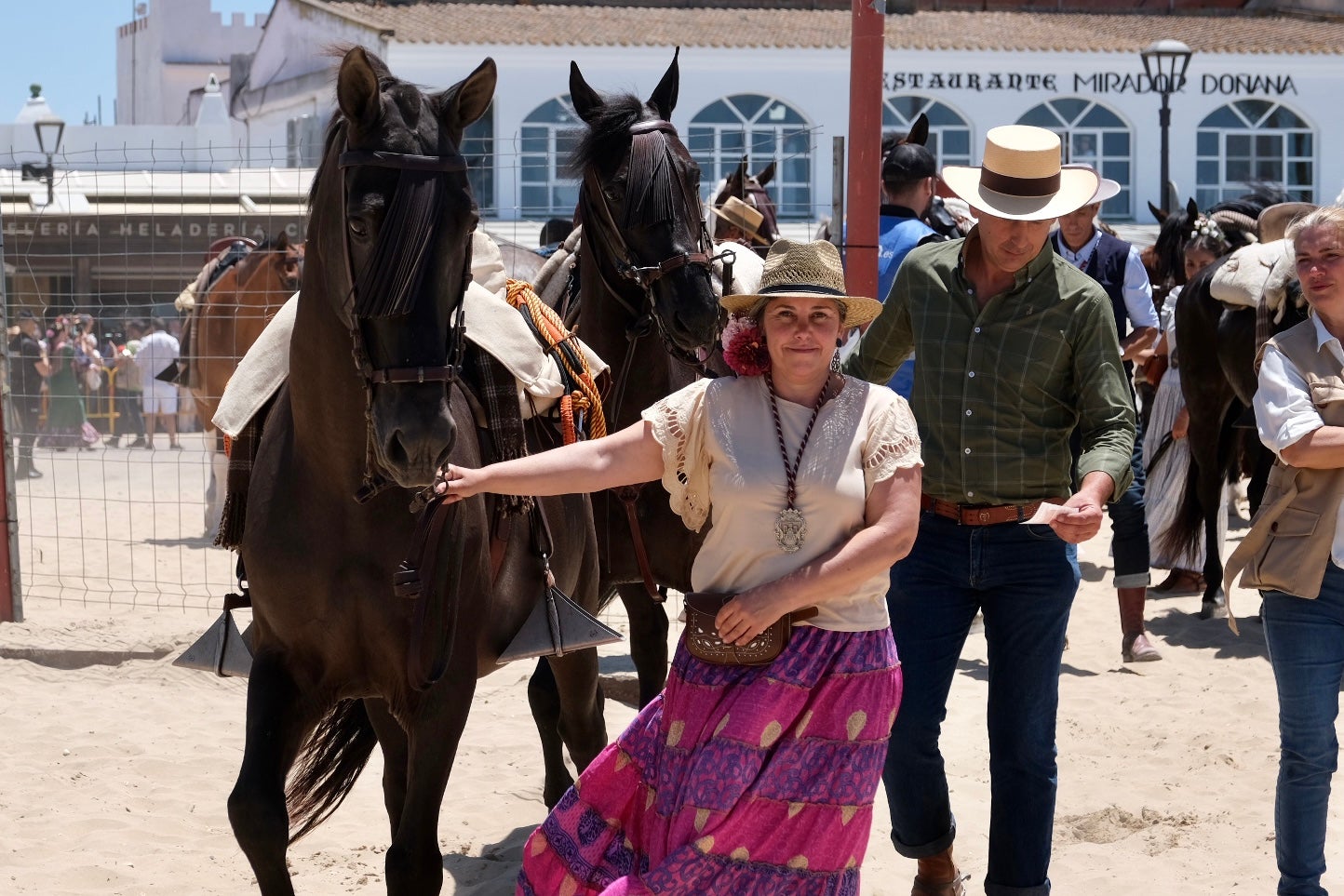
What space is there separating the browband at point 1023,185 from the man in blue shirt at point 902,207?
2.20m

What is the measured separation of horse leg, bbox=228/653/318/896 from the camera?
3.35 metres

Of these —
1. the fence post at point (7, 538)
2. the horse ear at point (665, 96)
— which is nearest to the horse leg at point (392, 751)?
the horse ear at point (665, 96)

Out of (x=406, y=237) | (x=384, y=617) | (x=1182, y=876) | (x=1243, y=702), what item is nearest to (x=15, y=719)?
(x=384, y=617)

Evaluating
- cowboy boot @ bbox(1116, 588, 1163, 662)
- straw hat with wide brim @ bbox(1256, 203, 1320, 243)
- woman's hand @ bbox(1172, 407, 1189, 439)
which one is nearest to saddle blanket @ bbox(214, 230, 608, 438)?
straw hat with wide brim @ bbox(1256, 203, 1320, 243)

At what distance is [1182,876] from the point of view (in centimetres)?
463

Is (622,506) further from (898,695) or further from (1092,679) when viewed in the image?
(1092,679)

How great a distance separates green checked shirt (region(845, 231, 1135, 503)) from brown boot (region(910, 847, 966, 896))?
102 centimetres

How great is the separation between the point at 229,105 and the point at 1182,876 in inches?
1840

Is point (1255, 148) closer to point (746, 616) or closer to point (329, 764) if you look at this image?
point (329, 764)

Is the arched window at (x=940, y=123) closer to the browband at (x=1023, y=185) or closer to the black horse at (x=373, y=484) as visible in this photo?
the browband at (x=1023, y=185)

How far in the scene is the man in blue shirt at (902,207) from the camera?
6.19 meters

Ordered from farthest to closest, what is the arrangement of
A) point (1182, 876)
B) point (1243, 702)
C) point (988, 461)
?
point (1243, 702) < point (1182, 876) < point (988, 461)

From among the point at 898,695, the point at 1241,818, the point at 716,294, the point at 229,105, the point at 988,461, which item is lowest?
the point at 1241,818

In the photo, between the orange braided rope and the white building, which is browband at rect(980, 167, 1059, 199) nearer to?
the orange braided rope
